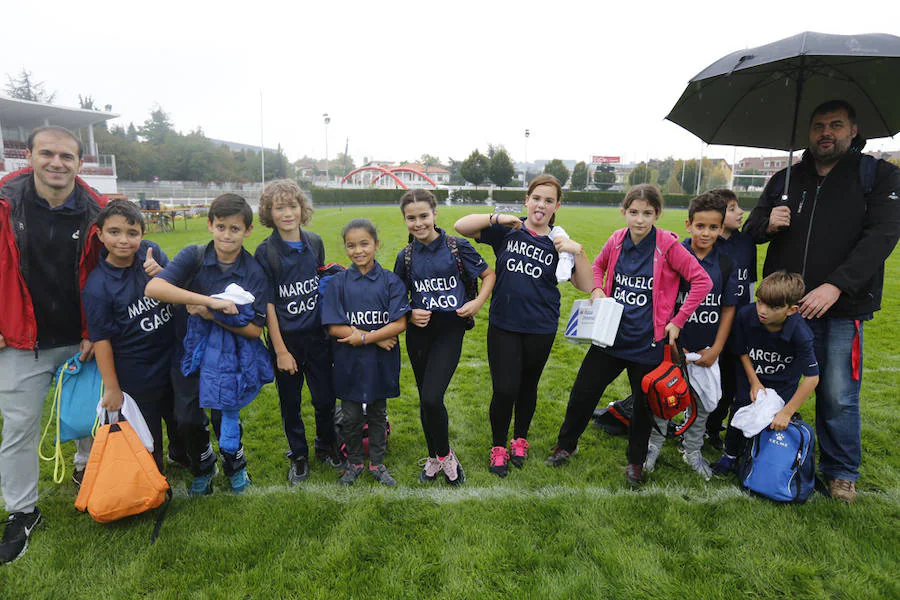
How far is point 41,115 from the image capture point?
122ft

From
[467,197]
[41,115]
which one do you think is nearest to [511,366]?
[467,197]

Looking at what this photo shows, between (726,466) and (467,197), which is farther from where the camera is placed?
(467,197)

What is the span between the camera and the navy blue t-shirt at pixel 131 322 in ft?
8.72

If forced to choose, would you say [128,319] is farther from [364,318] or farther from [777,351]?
[777,351]

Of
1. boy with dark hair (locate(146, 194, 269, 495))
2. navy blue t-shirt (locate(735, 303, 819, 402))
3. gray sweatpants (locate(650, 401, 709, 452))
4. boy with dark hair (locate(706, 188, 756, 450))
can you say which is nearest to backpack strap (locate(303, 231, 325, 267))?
boy with dark hair (locate(146, 194, 269, 495))

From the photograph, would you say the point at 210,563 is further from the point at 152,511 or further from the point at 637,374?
the point at 637,374

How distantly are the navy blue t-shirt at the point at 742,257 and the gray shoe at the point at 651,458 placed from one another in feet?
3.89

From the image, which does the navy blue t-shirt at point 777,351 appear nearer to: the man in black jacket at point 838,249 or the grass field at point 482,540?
the man in black jacket at point 838,249

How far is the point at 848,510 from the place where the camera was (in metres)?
2.94

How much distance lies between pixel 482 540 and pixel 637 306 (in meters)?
1.72

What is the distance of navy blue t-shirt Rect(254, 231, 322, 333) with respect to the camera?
306 centimetres

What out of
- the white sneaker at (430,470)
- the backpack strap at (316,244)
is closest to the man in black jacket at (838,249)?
the white sneaker at (430,470)

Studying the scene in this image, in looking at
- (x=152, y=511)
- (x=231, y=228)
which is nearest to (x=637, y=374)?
(x=231, y=228)

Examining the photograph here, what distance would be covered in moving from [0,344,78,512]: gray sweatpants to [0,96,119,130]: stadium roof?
43.4 meters
